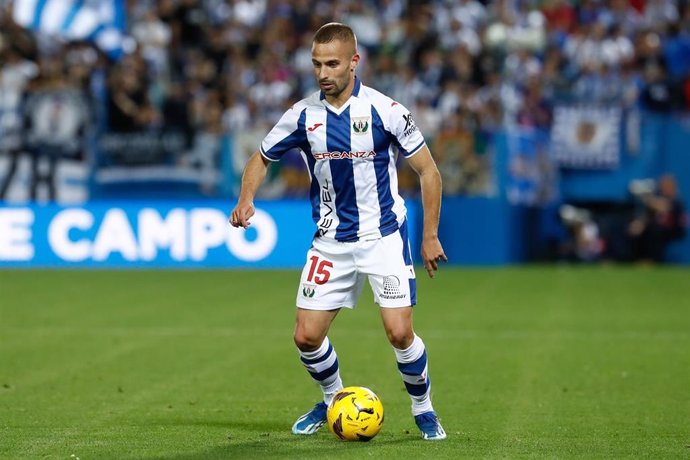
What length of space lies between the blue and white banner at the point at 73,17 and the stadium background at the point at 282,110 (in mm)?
35

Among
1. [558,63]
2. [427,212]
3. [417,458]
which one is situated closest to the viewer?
[417,458]

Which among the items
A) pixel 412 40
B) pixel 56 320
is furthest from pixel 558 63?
pixel 56 320

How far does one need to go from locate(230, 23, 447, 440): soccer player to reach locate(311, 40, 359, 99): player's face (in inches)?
0.5

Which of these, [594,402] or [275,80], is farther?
[275,80]

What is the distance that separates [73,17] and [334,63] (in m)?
17.6

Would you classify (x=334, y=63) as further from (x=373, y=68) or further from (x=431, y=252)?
(x=373, y=68)

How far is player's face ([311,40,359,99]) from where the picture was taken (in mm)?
6883

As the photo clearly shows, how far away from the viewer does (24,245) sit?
21.5 metres

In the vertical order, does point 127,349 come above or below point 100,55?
below

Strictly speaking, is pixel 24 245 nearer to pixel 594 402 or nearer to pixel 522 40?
pixel 522 40

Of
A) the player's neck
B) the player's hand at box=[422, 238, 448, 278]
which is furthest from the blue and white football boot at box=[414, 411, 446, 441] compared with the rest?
the player's neck

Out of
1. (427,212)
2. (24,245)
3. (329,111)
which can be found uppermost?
(329,111)

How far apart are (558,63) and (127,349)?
14.3 m

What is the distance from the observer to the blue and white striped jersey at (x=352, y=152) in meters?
7.09
